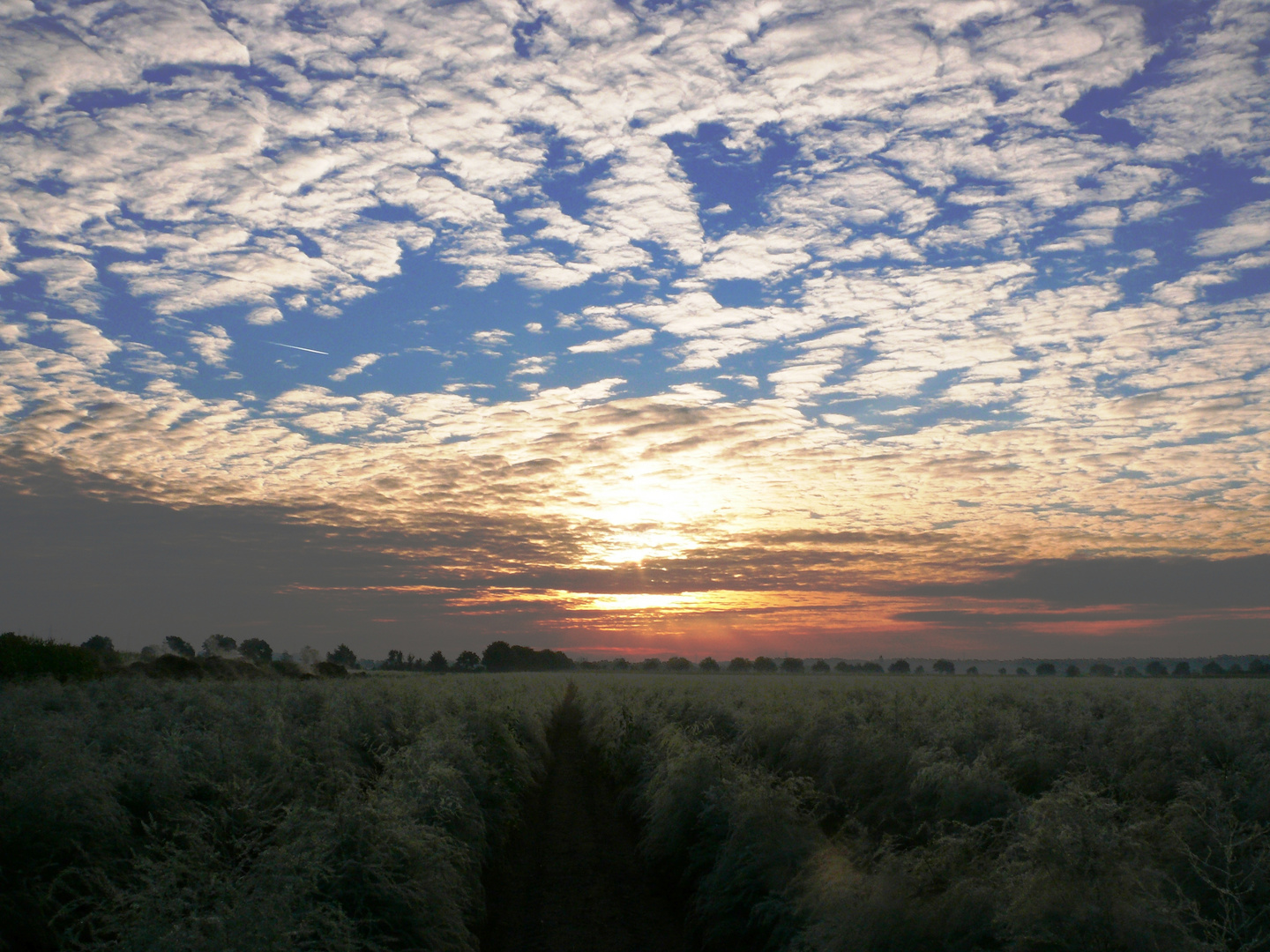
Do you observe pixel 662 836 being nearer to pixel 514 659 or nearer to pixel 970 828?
pixel 970 828

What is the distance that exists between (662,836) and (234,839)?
7.32m

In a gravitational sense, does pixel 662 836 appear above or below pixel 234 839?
below

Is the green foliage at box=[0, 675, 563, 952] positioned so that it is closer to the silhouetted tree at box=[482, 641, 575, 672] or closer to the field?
the field

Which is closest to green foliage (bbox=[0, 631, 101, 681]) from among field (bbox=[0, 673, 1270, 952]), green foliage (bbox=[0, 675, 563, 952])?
field (bbox=[0, 673, 1270, 952])

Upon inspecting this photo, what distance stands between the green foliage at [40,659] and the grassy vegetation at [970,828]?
104ft

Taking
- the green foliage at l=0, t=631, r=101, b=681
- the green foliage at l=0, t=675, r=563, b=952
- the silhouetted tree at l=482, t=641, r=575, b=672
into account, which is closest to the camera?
the green foliage at l=0, t=675, r=563, b=952

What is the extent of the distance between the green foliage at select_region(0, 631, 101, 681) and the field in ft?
68.4

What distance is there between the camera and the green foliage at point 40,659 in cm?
3366

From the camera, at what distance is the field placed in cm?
591

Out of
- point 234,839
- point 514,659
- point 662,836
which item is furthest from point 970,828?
point 514,659

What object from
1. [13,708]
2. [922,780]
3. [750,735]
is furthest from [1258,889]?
[13,708]

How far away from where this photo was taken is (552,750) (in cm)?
2806

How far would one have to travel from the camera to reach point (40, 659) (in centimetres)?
3469

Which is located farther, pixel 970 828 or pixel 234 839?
pixel 970 828
